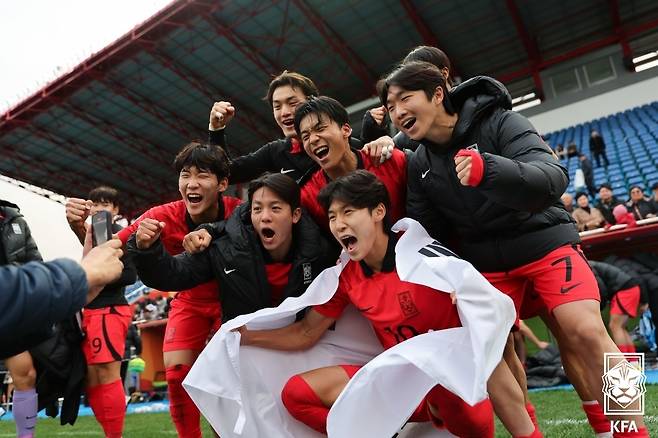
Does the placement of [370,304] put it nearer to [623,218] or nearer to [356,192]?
[356,192]

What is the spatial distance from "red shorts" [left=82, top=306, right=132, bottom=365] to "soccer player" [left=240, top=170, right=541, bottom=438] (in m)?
1.68

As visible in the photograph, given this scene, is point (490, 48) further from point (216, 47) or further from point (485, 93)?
point (485, 93)

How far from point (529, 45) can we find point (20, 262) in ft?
60.2

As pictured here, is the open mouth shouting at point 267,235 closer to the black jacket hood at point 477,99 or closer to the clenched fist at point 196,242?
the clenched fist at point 196,242

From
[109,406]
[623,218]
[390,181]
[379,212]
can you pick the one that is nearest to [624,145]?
[623,218]

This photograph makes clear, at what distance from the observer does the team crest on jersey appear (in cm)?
233

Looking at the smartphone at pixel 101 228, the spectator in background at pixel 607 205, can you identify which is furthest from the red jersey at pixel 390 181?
the spectator in background at pixel 607 205

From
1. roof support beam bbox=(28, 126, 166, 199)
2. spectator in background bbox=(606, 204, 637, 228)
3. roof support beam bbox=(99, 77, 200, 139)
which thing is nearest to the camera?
spectator in background bbox=(606, 204, 637, 228)

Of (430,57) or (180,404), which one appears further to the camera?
(180,404)

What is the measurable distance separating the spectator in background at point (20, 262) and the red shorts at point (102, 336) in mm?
384

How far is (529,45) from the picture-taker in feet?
59.0

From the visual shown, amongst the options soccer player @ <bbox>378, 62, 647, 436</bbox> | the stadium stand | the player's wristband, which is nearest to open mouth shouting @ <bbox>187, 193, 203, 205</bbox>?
soccer player @ <bbox>378, 62, 647, 436</bbox>

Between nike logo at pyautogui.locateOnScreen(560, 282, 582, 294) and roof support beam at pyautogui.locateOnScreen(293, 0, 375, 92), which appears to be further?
roof support beam at pyautogui.locateOnScreen(293, 0, 375, 92)

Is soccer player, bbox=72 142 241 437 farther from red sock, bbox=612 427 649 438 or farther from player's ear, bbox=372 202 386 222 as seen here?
red sock, bbox=612 427 649 438
